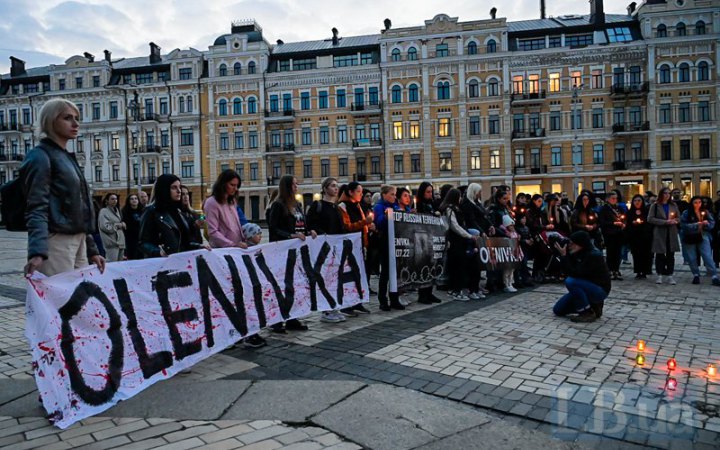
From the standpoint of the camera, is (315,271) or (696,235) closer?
(315,271)

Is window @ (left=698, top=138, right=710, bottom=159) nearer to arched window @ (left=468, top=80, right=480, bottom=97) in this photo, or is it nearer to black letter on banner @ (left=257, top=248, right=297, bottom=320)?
arched window @ (left=468, top=80, right=480, bottom=97)

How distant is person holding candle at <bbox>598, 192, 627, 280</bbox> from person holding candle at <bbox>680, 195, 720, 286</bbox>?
3.69ft

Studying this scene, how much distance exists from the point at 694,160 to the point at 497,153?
53.0ft

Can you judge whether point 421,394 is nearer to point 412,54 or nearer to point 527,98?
point 527,98

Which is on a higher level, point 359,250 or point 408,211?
point 408,211

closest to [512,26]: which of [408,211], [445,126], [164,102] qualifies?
[445,126]

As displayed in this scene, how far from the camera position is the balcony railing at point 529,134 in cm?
4284

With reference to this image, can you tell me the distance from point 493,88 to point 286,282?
4256 cm

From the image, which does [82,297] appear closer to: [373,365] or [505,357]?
[373,365]

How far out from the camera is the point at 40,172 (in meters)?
3.39

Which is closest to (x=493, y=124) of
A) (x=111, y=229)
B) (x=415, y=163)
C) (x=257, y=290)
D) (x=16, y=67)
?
(x=415, y=163)

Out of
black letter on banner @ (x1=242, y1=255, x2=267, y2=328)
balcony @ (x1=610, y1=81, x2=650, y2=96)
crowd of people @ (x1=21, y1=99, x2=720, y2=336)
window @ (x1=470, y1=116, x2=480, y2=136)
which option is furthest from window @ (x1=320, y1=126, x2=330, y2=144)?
black letter on banner @ (x1=242, y1=255, x2=267, y2=328)

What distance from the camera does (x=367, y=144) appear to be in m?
46.4

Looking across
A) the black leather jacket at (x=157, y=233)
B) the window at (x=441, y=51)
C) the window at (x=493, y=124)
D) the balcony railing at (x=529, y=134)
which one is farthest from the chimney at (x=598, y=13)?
the black leather jacket at (x=157, y=233)
